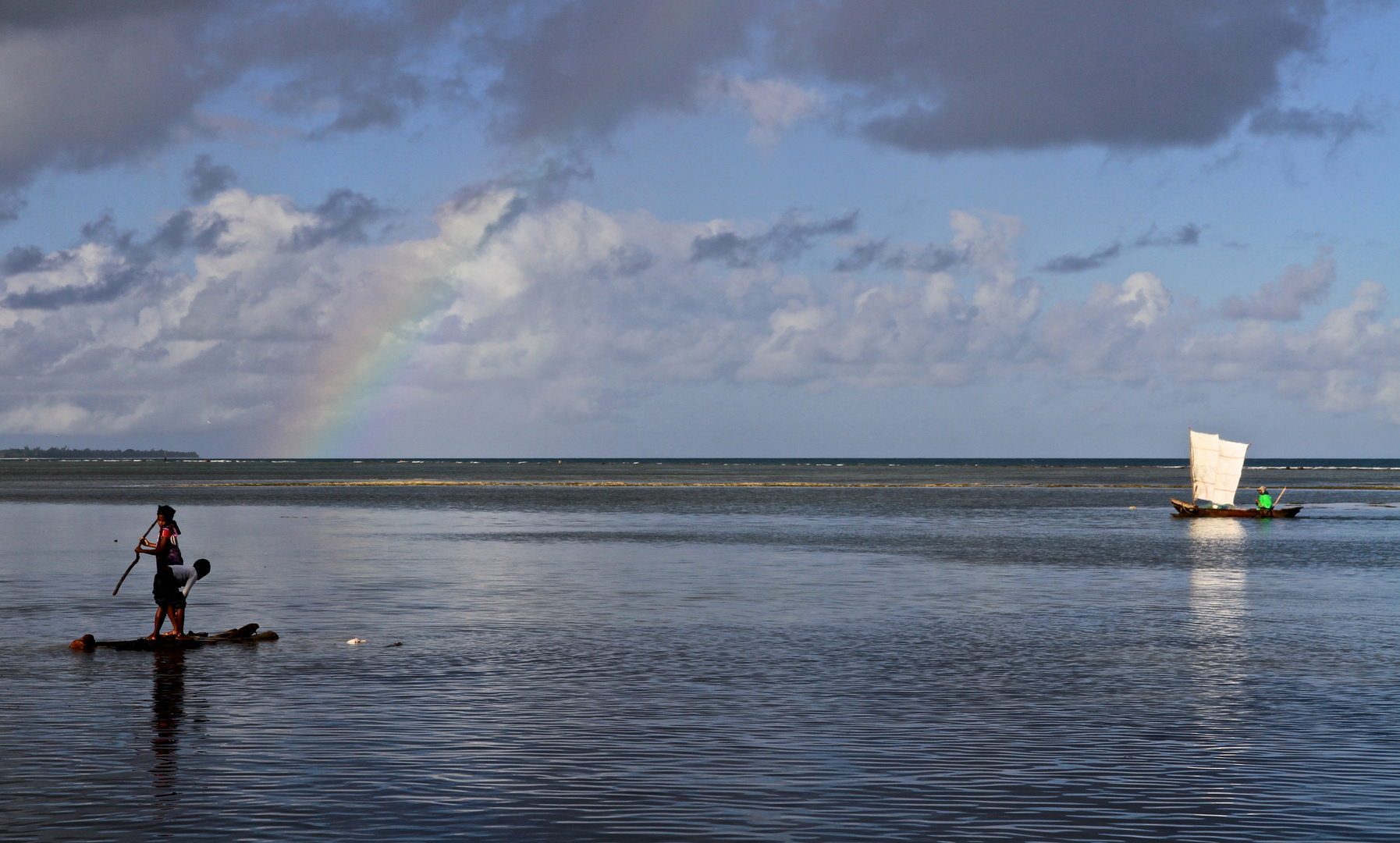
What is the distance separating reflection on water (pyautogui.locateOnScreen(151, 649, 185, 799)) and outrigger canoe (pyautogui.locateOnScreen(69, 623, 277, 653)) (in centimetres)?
25

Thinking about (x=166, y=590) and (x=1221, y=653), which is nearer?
(x=166, y=590)

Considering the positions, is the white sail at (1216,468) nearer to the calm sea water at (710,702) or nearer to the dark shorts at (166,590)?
the calm sea water at (710,702)

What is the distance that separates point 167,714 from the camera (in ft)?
73.0

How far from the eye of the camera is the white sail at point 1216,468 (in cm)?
11025

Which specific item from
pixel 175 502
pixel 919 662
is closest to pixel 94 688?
pixel 919 662

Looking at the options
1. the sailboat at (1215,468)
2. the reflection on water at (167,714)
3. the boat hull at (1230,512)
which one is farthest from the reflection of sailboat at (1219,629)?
the sailboat at (1215,468)

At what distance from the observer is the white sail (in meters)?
110

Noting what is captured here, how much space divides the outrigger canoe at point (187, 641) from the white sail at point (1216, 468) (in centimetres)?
9217

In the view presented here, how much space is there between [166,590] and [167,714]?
27.1 feet

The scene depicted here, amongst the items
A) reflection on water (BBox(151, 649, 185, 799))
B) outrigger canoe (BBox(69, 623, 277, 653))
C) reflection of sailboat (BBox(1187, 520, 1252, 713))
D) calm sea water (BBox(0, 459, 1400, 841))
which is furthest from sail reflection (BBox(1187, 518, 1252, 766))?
outrigger canoe (BBox(69, 623, 277, 653))

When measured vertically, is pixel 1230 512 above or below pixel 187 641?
above

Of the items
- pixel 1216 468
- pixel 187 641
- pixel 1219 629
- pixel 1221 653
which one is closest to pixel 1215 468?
pixel 1216 468

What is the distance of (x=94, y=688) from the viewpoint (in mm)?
24719

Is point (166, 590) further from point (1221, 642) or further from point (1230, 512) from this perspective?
point (1230, 512)
